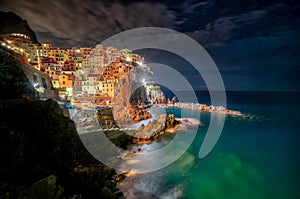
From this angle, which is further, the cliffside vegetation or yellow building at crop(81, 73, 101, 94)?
yellow building at crop(81, 73, 101, 94)

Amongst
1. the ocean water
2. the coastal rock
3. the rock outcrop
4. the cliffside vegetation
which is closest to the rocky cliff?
the cliffside vegetation

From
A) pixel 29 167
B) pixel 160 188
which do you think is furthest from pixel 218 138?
pixel 29 167

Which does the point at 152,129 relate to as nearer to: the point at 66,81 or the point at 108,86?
the point at 108,86

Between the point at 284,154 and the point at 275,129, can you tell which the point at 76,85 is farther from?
the point at 275,129

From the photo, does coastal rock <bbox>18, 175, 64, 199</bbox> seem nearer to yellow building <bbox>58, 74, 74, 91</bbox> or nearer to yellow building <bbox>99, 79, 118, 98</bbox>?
yellow building <bbox>99, 79, 118, 98</bbox>

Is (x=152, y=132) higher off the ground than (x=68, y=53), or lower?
lower

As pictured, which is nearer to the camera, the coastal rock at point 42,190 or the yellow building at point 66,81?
the coastal rock at point 42,190

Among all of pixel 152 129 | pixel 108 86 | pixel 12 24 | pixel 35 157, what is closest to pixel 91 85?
pixel 108 86

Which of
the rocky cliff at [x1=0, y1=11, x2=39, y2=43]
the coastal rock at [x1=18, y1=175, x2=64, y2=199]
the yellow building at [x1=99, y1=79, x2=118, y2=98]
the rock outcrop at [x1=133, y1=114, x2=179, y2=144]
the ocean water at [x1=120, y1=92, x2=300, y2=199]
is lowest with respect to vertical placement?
the ocean water at [x1=120, y1=92, x2=300, y2=199]

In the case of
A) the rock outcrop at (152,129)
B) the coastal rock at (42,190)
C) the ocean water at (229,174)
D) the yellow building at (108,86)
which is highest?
the yellow building at (108,86)

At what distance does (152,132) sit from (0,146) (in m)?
18.5

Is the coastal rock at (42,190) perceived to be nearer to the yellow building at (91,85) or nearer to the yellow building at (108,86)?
the yellow building at (108,86)

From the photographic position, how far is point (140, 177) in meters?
12.8

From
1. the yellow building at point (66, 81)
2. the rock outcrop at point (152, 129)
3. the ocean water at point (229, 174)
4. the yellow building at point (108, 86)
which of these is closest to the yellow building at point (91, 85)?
the yellow building at point (108, 86)
